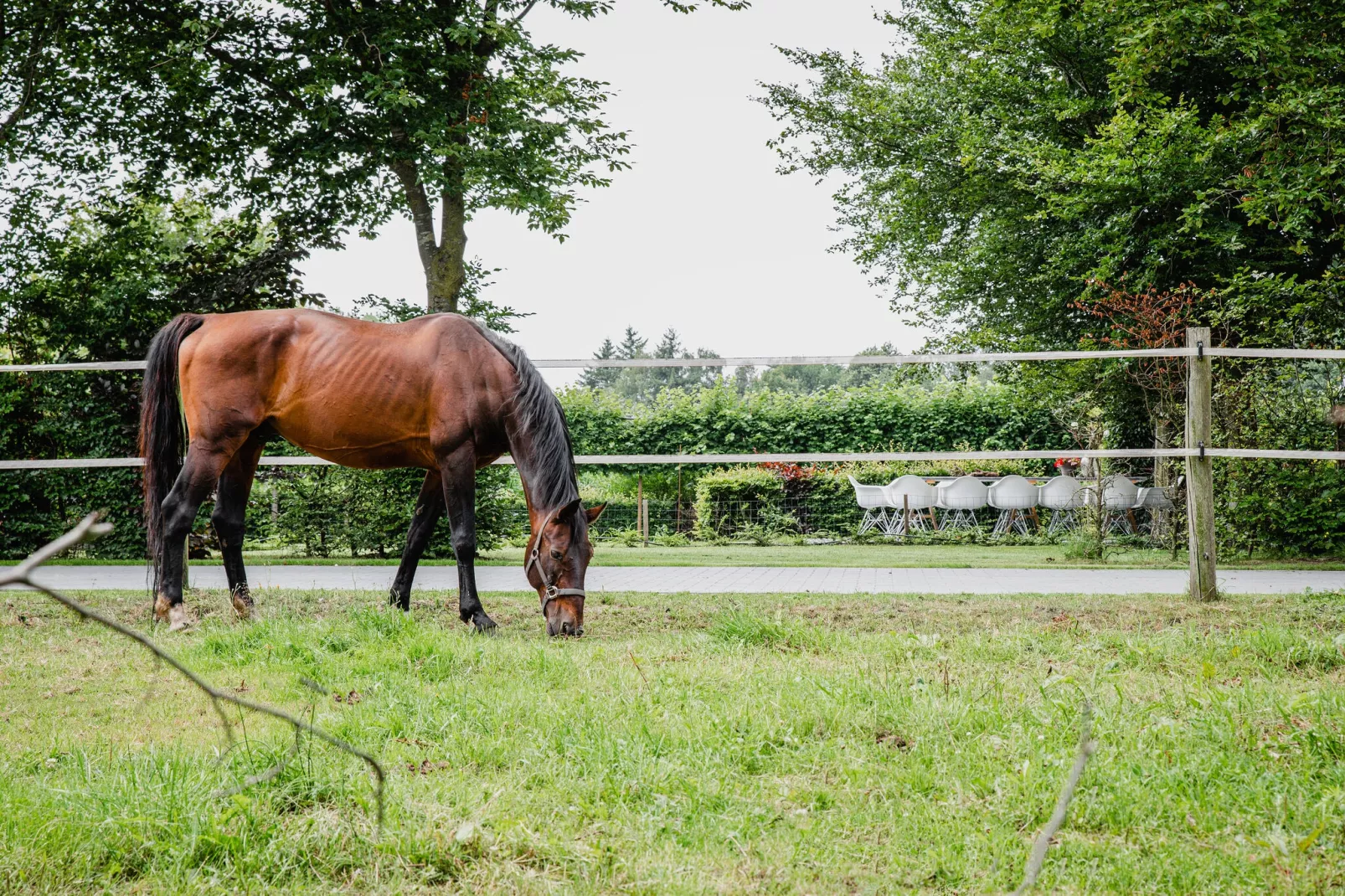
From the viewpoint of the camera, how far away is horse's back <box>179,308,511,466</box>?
5.23 metres

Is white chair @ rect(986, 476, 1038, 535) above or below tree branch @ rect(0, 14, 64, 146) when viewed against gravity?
below

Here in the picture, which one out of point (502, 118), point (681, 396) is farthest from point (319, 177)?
point (681, 396)

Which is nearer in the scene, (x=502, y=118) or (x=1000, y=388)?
(x=502, y=118)

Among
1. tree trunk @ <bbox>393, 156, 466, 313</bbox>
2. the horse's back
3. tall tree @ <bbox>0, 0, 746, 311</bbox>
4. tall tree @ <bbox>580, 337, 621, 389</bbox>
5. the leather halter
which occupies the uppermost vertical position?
tall tree @ <bbox>580, 337, 621, 389</bbox>

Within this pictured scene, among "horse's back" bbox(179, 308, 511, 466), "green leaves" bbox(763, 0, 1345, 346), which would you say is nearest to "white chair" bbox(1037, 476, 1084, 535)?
"green leaves" bbox(763, 0, 1345, 346)

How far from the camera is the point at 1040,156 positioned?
1281 cm

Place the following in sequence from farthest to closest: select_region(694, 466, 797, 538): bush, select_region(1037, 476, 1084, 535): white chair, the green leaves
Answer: select_region(694, 466, 797, 538): bush, select_region(1037, 476, 1084, 535): white chair, the green leaves

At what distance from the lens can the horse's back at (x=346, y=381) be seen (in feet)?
17.2

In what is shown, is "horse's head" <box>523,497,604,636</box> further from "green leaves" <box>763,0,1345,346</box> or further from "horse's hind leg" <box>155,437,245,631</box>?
"green leaves" <box>763,0,1345,346</box>

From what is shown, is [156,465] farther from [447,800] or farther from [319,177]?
[319,177]

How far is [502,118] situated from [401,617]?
7259 millimetres

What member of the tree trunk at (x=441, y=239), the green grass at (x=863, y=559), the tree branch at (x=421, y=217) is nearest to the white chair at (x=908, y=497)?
the green grass at (x=863, y=559)

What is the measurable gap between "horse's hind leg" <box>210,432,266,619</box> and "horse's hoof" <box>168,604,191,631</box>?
1.25ft

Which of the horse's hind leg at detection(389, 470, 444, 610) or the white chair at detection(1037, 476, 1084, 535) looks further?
the white chair at detection(1037, 476, 1084, 535)
